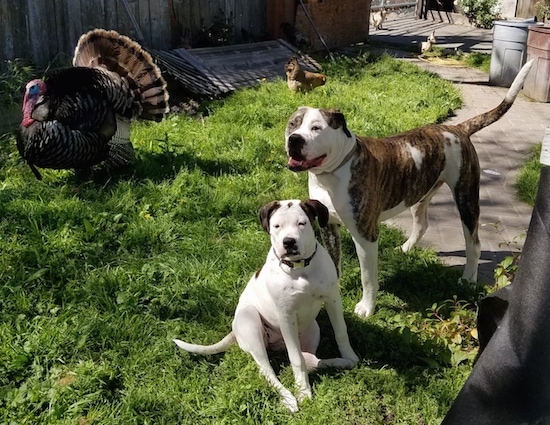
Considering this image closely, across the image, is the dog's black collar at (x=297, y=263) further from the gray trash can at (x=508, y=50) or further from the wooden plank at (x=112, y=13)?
the gray trash can at (x=508, y=50)

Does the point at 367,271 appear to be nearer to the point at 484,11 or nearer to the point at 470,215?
the point at 470,215

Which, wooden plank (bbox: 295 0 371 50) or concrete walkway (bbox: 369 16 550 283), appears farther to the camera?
wooden plank (bbox: 295 0 371 50)

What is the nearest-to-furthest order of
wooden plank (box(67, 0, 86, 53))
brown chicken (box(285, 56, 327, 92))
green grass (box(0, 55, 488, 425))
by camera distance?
green grass (box(0, 55, 488, 425)) < brown chicken (box(285, 56, 327, 92)) < wooden plank (box(67, 0, 86, 53))

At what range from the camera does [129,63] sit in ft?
21.9

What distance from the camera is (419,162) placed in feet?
14.3

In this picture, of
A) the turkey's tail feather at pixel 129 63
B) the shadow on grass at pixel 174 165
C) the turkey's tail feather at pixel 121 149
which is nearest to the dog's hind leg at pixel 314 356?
the shadow on grass at pixel 174 165

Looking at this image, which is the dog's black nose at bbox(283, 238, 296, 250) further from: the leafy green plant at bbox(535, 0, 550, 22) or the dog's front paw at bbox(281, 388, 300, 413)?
the leafy green plant at bbox(535, 0, 550, 22)

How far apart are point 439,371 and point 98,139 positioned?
3708 mm

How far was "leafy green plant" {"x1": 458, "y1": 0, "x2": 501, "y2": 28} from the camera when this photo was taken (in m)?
20.1

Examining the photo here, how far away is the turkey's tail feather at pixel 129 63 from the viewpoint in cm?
661

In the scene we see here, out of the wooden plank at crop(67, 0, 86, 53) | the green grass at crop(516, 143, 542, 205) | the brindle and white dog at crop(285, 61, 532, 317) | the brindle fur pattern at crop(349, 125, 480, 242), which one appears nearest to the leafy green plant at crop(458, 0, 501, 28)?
the green grass at crop(516, 143, 542, 205)

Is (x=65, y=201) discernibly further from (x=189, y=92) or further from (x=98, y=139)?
(x=189, y=92)

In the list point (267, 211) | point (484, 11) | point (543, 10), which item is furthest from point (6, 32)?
point (484, 11)

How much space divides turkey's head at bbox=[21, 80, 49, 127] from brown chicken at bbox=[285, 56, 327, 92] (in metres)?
4.29
